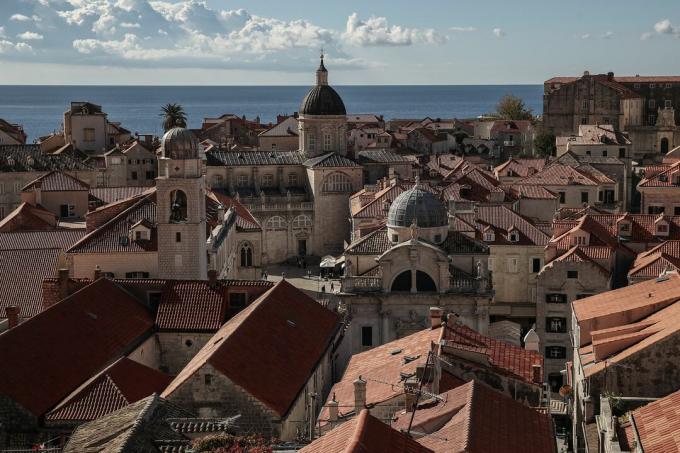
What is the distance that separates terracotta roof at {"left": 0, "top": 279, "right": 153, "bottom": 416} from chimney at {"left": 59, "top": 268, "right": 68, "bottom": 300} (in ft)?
4.43

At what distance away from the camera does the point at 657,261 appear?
54.9 m

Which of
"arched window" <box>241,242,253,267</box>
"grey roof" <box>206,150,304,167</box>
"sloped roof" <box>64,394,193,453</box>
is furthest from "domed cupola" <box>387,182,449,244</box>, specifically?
"grey roof" <box>206,150,304,167</box>

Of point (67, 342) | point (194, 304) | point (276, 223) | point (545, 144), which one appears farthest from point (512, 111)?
point (67, 342)

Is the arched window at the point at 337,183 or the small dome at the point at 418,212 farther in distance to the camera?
the arched window at the point at 337,183

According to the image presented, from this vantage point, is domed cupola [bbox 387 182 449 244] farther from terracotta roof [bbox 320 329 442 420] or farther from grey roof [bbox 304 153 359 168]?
grey roof [bbox 304 153 359 168]

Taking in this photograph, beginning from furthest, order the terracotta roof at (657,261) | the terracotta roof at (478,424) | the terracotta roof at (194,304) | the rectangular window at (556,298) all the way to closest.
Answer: the rectangular window at (556,298), the terracotta roof at (657,261), the terracotta roof at (194,304), the terracotta roof at (478,424)

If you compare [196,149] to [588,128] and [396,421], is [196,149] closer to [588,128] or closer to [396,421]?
[396,421]

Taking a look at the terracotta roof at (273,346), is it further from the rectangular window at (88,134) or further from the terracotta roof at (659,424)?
the rectangular window at (88,134)

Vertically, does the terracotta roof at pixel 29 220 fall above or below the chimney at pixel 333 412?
above

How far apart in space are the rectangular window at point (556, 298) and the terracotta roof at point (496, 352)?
55.8 ft

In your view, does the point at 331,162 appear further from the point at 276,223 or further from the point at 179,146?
the point at 179,146

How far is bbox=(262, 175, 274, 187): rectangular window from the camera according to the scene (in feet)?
291

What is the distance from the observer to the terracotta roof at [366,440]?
21891 mm

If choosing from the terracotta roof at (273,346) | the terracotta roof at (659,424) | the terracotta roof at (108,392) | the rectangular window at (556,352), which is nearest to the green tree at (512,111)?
the rectangular window at (556,352)
